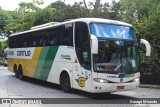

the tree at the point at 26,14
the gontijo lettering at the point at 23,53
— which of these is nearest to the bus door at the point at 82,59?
the gontijo lettering at the point at 23,53

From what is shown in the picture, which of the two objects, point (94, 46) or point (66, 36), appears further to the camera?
point (66, 36)

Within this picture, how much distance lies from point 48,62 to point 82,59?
3968 millimetres

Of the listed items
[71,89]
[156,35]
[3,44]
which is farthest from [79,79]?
[3,44]

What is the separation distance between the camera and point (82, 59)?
13375 millimetres

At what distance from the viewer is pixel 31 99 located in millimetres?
12570

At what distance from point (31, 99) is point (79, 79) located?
2257 mm

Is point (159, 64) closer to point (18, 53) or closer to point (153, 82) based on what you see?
point (153, 82)

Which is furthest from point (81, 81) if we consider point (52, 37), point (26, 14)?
point (26, 14)

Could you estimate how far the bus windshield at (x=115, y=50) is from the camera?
1266cm

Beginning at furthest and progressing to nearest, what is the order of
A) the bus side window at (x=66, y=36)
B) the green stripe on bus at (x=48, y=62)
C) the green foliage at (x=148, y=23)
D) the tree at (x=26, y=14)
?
the tree at (x=26, y=14) < the green foliage at (x=148, y=23) < the green stripe on bus at (x=48, y=62) < the bus side window at (x=66, y=36)

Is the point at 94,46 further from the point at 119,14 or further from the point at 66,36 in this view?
the point at 119,14

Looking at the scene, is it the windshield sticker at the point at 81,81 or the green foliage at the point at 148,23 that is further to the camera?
the green foliage at the point at 148,23

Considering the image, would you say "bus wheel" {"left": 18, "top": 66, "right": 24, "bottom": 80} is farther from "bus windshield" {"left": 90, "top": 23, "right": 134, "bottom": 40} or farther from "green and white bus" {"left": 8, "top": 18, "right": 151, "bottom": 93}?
"bus windshield" {"left": 90, "top": 23, "right": 134, "bottom": 40}

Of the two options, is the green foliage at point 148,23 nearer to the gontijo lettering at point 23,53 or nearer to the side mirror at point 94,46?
the gontijo lettering at point 23,53
